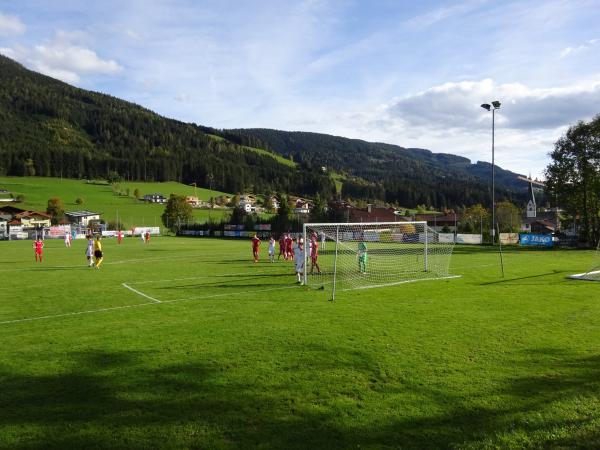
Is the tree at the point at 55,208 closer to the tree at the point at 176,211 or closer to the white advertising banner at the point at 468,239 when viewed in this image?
the tree at the point at 176,211

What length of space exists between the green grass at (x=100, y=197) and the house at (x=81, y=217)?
2247 mm

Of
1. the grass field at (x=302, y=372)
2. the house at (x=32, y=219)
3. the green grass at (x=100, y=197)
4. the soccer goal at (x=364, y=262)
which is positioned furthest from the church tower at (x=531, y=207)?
the grass field at (x=302, y=372)

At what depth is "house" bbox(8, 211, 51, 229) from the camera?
10169 cm

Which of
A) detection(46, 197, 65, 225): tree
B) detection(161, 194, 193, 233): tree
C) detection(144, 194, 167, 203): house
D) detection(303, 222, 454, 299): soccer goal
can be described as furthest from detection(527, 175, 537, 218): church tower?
detection(46, 197, 65, 225): tree

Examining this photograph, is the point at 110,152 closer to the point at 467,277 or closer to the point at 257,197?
the point at 257,197

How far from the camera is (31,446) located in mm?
5090

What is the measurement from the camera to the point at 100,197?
13150 centimetres

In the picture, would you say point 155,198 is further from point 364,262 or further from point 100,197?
point 364,262

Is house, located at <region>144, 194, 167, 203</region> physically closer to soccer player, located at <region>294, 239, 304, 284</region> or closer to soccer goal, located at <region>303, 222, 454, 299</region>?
soccer goal, located at <region>303, 222, 454, 299</region>

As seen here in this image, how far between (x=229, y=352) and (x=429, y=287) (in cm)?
1050

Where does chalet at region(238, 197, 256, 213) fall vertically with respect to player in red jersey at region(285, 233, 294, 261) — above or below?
above

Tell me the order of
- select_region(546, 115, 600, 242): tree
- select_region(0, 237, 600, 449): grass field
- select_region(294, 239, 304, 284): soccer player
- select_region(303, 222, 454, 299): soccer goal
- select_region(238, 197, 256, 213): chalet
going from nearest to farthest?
select_region(0, 237, 600, 449): grass field, select_region(303, 222, 454, 299): soccer goal, select_region(294, 239, 304, 284): soccer player, select_region(546, 115, 600, 242): tree, select_region(238, 197, 256, 213): chalet

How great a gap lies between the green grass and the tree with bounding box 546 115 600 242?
80600 millimetres

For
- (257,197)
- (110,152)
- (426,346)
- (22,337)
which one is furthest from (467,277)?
(110,152)
